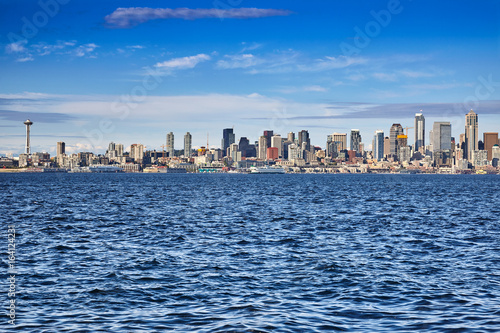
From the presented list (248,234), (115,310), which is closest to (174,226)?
(248,234)

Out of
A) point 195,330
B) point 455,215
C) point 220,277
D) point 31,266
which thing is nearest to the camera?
point 195,330

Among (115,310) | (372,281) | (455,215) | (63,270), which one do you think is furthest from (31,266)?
(455,215)

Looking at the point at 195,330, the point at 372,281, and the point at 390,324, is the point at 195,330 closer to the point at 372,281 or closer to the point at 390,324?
the point at 390,324

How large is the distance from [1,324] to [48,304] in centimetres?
282

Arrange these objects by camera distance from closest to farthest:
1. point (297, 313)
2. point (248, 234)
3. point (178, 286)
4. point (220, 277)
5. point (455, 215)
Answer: point (297, 313) → point (178, 286) → point (220, 277) → point (248, 234) → point (455, 215)

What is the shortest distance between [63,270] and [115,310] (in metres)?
8.78

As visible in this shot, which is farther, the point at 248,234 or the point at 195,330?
the point at 248,234

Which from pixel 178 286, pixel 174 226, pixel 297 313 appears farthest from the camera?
pixel 174 226

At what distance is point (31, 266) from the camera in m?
29.4

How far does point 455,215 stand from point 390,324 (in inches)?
Answer: 1930

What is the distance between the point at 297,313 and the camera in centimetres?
2041

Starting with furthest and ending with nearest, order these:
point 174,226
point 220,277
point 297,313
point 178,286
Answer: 1. point 174,226
2. point 220,277
3. point 178,286
4. point 297,313

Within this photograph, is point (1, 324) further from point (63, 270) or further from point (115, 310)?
point (63, 270)

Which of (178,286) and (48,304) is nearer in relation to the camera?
(48,304)
